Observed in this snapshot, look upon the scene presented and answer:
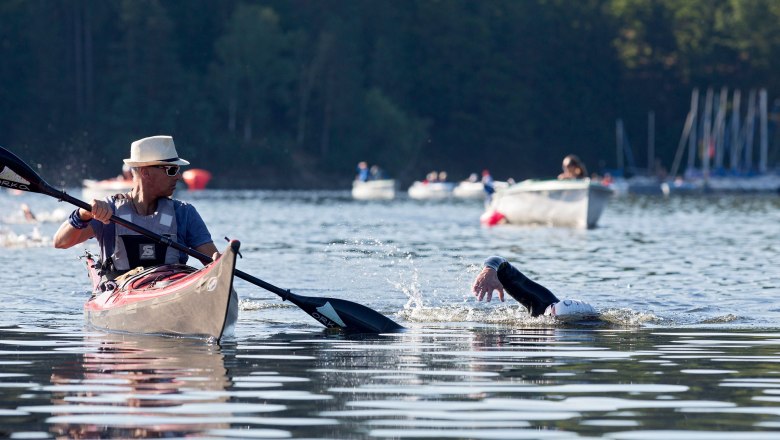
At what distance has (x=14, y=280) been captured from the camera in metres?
22.1

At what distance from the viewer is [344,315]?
15.3 m

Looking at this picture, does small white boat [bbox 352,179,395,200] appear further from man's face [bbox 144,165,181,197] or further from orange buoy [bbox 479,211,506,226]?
man's face [bbox 144,165,181,197]

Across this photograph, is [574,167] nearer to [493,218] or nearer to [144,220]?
[493,218]

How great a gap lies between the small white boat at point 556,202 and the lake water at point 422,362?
44.9 ft

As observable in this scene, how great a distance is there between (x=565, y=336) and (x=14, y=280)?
376 inches

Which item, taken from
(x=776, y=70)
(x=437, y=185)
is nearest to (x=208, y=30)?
(x=437, y=185)

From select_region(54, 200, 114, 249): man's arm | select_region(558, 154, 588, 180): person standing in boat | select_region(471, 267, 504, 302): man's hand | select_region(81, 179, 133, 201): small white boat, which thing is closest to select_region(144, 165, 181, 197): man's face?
select_region(54, 200, 114, 249): man's arm

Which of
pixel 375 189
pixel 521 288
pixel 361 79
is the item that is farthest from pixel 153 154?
pixel 361 79

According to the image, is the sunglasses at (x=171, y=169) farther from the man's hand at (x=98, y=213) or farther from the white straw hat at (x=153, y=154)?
the man's hand at (x=98, y=213)

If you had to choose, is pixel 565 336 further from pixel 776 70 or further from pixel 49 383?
pixel 776 70

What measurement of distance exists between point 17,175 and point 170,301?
2120 millimetres

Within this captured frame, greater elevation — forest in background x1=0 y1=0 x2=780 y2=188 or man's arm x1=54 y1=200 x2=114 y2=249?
forest in background x1=0 y1=0 x2=780 y2=188

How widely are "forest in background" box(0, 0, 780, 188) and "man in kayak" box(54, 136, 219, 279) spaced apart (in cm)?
7358

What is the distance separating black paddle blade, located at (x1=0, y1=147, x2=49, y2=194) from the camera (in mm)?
15211
